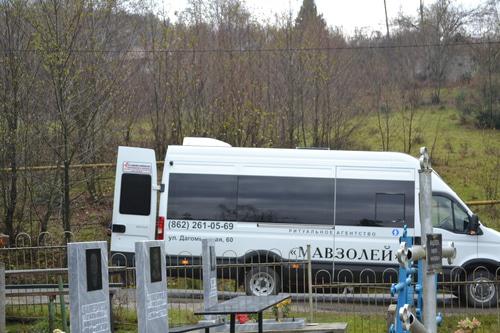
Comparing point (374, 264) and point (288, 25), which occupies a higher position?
point (288, 25)

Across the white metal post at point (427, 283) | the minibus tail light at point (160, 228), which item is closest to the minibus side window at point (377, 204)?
the minibus tail light at point (160, 228)

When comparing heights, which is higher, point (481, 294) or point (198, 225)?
point (198, 225)

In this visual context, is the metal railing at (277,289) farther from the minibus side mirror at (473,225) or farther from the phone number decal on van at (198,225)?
the minibus side mirror at (473,225)

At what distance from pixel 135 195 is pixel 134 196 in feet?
0.09

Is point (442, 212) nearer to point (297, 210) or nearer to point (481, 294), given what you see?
point (481, 294)

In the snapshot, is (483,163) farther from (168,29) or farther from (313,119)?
(168,29)

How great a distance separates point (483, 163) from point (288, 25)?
7.45 m

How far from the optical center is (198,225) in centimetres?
1748

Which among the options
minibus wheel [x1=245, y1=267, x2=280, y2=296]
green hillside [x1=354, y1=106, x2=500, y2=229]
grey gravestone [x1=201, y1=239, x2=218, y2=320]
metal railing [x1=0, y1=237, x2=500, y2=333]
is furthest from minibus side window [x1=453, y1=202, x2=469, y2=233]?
grey gravestone [x1=201, y1=239, x2=218, y2=320]

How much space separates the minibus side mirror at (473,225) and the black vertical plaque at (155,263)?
10275 millimetres

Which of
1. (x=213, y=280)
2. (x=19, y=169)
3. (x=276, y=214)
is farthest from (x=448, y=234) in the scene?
(x=19, y=169)

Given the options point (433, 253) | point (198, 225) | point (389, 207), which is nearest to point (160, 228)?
point (198, 225)

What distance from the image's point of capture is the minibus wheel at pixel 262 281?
1672cm

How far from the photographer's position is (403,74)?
107 ft
